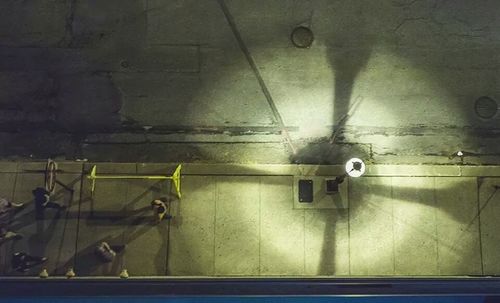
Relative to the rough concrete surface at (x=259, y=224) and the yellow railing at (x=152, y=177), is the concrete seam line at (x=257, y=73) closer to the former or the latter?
the rough concrete surface at (x=259, y=224)

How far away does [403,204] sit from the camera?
33.1 ft

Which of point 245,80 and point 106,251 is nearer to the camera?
point 106,251

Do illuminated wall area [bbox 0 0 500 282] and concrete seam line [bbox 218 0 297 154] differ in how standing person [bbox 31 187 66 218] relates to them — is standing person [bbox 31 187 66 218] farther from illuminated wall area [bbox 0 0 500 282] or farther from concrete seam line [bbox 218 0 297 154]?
concrete seam line [bbox 218 0 297 154]

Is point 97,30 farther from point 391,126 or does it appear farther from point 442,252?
point 442,252

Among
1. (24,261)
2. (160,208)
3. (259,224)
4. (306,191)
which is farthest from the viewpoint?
(306,191)

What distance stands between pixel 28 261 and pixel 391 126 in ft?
26.4

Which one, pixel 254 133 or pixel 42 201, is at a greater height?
pixel 254 133

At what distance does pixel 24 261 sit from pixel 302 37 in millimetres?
7471

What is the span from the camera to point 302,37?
10789 millimetres

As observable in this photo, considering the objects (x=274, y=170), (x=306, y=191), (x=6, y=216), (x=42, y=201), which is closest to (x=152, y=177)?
(x=42, y=201)

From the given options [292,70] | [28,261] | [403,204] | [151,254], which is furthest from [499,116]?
[28,261]

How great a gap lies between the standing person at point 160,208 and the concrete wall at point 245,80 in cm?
108

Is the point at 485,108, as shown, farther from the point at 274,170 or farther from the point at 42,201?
the point at 42,201

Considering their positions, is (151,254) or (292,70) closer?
(151,254)
